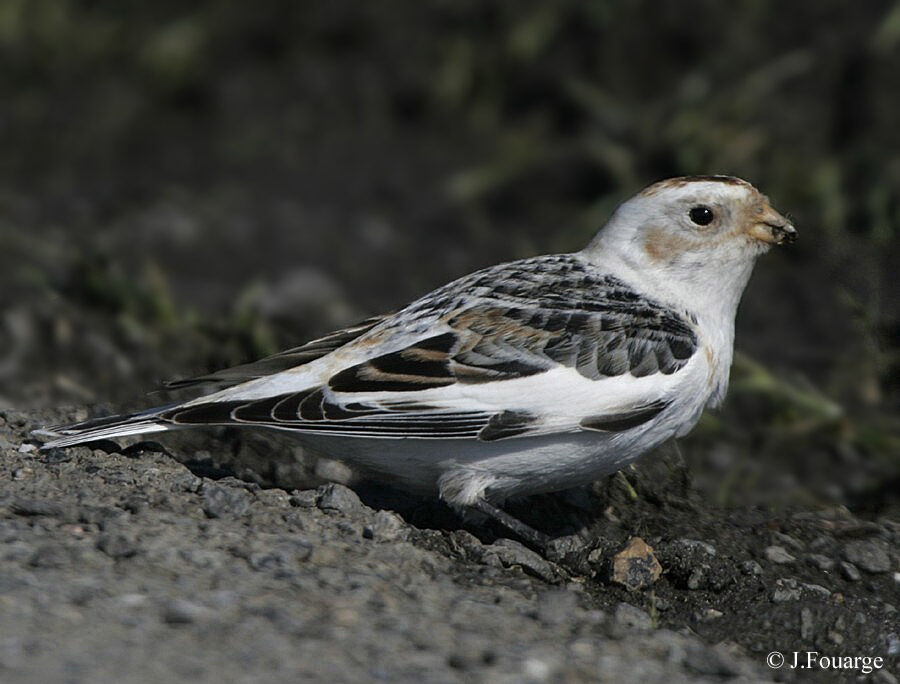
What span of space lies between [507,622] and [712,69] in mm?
5397

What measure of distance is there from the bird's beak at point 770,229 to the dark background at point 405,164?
1279mm

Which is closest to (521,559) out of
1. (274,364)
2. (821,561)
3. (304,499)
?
(304,499)

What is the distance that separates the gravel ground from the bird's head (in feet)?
2.62

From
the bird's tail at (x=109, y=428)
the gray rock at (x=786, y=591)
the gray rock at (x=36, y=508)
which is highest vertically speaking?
the bird's tail at (x=109, y=428)

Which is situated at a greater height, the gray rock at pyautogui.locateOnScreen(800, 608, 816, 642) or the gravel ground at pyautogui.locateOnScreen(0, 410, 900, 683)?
the gravel ground at pyautogui.locateOnScreen(0, 410, 900, 683)

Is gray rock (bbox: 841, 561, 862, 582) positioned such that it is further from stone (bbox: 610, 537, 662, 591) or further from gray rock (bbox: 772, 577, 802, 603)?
stone (bbox: 610, 537, 662, 591)

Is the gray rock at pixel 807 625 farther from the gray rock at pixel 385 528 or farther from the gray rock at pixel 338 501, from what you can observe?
the gray rock at pixel 338 501

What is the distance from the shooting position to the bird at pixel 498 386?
4281 mm

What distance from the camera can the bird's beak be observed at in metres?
4.84

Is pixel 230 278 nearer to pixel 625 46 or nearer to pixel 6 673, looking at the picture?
pixel 625 46

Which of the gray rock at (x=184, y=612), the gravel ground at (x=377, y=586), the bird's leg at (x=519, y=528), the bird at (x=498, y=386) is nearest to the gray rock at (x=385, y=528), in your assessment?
the gravel ground at (x=377, y=586)

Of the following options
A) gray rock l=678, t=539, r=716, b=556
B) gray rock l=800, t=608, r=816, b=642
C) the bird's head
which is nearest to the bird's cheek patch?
the bird's head

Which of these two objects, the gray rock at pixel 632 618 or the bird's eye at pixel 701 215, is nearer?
the gray rock at pixel 632 618

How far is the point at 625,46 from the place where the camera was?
870 cm
